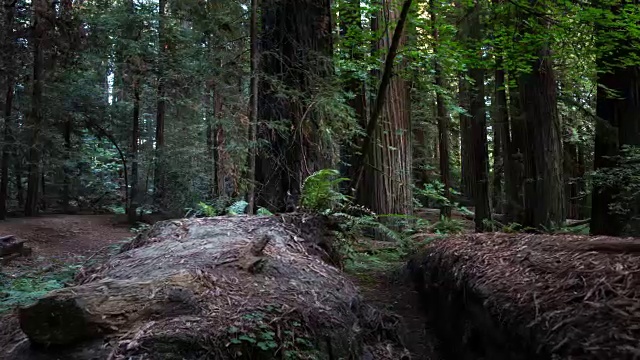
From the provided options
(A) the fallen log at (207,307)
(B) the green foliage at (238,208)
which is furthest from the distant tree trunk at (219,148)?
(A) the fallen log at (207,307)

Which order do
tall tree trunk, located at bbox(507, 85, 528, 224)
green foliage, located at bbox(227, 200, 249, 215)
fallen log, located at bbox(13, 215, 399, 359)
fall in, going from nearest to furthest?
1. fallen log, located at bbox(13, 215, 399, 359)
2. green foliage, located at bbox(227, 200, 249, 215)
3. tall tree trunk, located at bbox(507, 85, 528, 224)

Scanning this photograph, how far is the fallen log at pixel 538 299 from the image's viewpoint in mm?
2439

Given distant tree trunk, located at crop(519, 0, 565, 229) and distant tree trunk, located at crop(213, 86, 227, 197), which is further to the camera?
distant tree trunk, located at crop(519, 0, 565, 229)

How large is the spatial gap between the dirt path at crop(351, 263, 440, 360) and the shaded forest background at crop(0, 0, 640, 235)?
134cm

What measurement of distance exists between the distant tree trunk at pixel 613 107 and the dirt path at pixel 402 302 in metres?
4.77

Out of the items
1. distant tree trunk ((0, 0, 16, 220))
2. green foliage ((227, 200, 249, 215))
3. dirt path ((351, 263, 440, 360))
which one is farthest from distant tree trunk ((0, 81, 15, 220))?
dirt path ((351, 263, 440, 360))

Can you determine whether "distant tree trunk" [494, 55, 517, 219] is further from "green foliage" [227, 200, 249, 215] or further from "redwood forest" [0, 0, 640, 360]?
"green foliage" [227, 200, 249, 215]

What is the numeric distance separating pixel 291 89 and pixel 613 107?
7.30m

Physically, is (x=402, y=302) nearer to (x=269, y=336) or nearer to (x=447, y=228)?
(x=269, y=336)

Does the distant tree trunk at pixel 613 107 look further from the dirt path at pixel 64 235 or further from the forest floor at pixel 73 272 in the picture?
the dirt path at pixel 64 235

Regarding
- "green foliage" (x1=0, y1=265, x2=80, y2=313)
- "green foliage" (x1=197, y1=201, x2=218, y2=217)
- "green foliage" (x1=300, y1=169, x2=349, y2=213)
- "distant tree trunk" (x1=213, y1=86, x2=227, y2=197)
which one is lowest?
"green foliage" (x1=0, y1=265, x2=80, y2=313)

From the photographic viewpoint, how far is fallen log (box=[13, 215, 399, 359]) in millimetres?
2957

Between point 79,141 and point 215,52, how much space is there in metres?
17.0

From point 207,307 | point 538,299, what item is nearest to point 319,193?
point 207,307
